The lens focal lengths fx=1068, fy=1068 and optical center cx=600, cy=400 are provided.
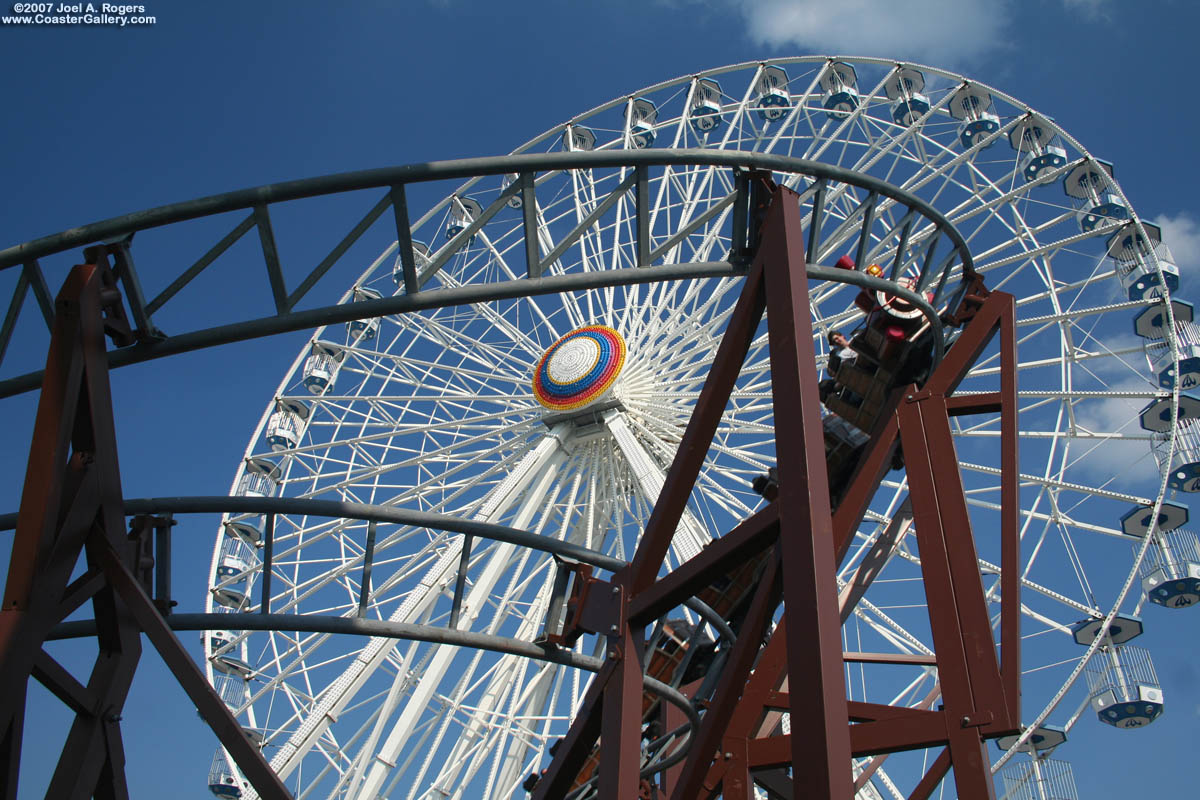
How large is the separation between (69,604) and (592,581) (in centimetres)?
252

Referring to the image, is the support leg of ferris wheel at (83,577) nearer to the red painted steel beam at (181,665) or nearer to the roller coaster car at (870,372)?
the red painted steel beam at (181,665)

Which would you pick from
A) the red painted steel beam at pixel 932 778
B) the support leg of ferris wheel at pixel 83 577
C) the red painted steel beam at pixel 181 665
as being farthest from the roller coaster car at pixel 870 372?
the support leg of ferris wheel at pixel 83 577

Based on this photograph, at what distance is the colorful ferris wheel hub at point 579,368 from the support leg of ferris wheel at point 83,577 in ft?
38.8

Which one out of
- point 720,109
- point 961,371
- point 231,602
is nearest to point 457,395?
point 231,602

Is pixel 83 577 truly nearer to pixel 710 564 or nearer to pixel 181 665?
pixel 181 665

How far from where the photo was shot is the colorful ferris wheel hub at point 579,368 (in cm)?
1720

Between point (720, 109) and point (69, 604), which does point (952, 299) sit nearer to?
point (69, 604)

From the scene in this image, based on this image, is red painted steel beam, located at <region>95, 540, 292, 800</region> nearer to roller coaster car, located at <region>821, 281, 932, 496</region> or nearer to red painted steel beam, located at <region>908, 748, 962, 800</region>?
red painted steel beam, located at <region>908, 748, 962, 800</region>

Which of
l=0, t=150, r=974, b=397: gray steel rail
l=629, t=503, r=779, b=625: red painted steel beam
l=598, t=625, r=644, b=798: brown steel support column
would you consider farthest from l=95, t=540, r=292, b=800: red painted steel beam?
l=629, t=503, r=779, b=625: red painted steel beam

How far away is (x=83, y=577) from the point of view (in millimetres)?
5312


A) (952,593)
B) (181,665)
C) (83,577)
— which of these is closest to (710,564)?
(952,593)

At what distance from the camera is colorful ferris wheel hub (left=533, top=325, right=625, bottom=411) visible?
677 inches

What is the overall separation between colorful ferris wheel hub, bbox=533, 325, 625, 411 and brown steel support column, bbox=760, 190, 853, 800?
12.2 meters

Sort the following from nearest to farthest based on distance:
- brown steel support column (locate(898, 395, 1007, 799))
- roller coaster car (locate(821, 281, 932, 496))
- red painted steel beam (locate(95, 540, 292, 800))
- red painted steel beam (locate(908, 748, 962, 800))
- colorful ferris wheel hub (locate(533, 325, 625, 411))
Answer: red painted steel beam (locate(95, 540, 292, 800))
brown steel support column (locate(898, 395, 1007, 799))
red painted steel beam (locate(908, 748, 962, 800))
roller coaster car (locate(821, 281, 932, 496))
colorful ferris wheel hub (locate(533, 325, 625, 411))
